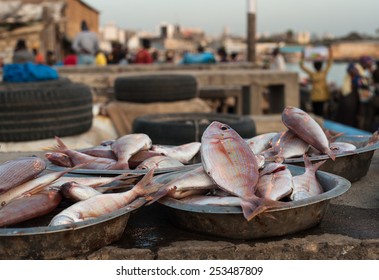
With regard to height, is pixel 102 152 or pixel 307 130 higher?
pixel 307 130

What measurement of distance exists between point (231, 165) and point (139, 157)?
1079 mm

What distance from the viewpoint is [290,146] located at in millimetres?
3730

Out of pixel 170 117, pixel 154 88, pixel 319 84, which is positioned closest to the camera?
pixel 170 117

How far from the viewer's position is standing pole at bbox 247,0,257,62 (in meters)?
17.9

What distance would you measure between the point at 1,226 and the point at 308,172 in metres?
1.81

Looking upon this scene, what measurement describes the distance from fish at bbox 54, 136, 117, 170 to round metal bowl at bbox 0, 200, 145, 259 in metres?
0.98

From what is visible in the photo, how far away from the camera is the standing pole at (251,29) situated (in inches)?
705

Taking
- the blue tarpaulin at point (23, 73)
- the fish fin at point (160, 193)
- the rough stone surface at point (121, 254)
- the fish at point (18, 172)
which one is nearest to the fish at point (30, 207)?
the fish at point (18, 172)

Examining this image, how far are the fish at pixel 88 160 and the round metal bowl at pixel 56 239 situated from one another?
98 cm

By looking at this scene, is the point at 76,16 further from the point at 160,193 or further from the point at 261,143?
the point at 160,193

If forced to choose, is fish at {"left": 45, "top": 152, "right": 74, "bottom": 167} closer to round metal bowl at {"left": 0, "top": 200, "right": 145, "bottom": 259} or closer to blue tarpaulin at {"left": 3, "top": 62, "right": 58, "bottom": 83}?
round metal bowl at {"left": 0, "top": 200, "right": 145, "bottom": 259}

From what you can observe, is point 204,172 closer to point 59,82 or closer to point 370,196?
point 370,196

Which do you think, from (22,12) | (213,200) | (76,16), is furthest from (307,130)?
(76,16)

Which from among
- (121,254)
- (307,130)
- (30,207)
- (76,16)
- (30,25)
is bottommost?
(121,254)
